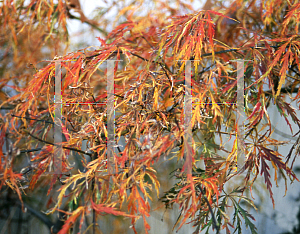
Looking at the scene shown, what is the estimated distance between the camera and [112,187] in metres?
0.84

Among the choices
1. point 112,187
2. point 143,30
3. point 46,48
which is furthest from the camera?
point 46,48

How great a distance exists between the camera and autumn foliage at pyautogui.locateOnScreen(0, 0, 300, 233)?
805 millimetres

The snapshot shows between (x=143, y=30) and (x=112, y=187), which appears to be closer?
(x=112, y=187)

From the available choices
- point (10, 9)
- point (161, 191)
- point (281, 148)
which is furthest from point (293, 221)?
point (10, 9)

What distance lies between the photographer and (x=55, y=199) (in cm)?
116

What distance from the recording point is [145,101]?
820mm

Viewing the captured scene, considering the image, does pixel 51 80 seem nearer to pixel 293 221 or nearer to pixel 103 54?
pixel 103 54

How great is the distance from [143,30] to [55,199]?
841mm

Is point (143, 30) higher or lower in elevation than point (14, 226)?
higher

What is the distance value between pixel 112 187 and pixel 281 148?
2.73 ft

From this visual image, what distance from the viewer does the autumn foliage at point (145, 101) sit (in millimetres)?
805

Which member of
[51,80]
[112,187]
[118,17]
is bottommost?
[112,187]

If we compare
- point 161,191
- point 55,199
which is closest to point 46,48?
point 55,199

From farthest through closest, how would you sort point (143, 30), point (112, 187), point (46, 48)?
1. point (46, 48)
2. point (143, 30)
3. point (112, 187)
